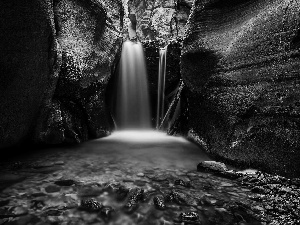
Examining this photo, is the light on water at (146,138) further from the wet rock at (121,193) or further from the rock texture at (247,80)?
the wet rock at (121,193)

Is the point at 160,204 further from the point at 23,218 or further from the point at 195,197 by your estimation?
the point at 23,218

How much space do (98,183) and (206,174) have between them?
203 cm

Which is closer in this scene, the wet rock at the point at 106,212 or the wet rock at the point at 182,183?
the wet rock at the point at 106,212

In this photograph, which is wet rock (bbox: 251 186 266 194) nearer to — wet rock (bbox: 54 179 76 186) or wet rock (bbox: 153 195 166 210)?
wet rock (bbox: 153 195 166 210)

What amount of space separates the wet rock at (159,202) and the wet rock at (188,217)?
0.30 metres


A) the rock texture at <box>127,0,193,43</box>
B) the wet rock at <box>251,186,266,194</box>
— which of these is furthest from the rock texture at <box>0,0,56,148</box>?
the rock texture at <box>127,0,193,43</box>

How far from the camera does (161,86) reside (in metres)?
10.4

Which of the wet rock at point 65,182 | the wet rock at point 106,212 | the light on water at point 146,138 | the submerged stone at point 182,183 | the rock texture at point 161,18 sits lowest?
the wet rock at point 106,212

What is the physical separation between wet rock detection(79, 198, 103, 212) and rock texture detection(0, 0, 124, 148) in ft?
9.76

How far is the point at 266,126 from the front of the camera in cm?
402

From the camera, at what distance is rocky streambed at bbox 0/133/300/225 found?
2635 millimetres

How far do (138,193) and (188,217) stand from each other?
87 centimetres

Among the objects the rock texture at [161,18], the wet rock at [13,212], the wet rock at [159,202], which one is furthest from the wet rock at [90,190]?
the rock texture at [161,18]

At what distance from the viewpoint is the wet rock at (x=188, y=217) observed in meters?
2.60
